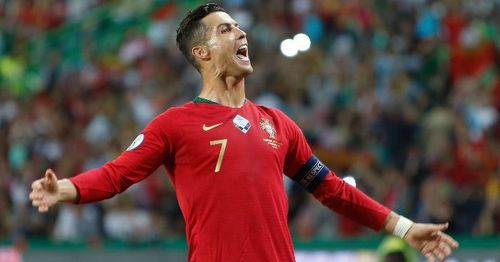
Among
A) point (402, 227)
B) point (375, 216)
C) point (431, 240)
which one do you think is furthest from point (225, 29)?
point (431, 240)

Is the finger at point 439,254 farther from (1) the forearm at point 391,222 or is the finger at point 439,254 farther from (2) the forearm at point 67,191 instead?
(2) the forearm at point 67,191

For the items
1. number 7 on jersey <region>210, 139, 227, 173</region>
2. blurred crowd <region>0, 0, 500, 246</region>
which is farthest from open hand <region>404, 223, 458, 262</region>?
blurred crowd <region>0, 0, 500, 246</region>

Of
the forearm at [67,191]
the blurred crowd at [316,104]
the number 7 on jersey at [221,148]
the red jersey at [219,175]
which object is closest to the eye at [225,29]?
the red jersey at [219,175]

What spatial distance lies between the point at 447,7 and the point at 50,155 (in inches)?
213

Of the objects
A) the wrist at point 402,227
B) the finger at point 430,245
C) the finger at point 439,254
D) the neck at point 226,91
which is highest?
the neck at point 226,91

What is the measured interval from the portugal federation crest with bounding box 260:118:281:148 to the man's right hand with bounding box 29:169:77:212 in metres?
1.17

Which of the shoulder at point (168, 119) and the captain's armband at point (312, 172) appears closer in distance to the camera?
the shoulder at point (168, 119)

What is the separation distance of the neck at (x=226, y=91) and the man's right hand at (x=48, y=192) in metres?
1.10

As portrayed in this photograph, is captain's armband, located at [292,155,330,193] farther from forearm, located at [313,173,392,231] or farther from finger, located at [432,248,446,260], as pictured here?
finger, located at [432,248,446,260]

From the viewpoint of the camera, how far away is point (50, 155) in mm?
15070

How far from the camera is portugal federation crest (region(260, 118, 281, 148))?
246 inches

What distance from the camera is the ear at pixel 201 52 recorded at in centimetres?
645

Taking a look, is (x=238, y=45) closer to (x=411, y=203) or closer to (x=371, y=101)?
(x=411, y=203)

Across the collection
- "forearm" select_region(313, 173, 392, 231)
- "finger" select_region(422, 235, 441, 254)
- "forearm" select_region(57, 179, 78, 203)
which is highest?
"forearm" select_region(57, 179, 78, 203)
